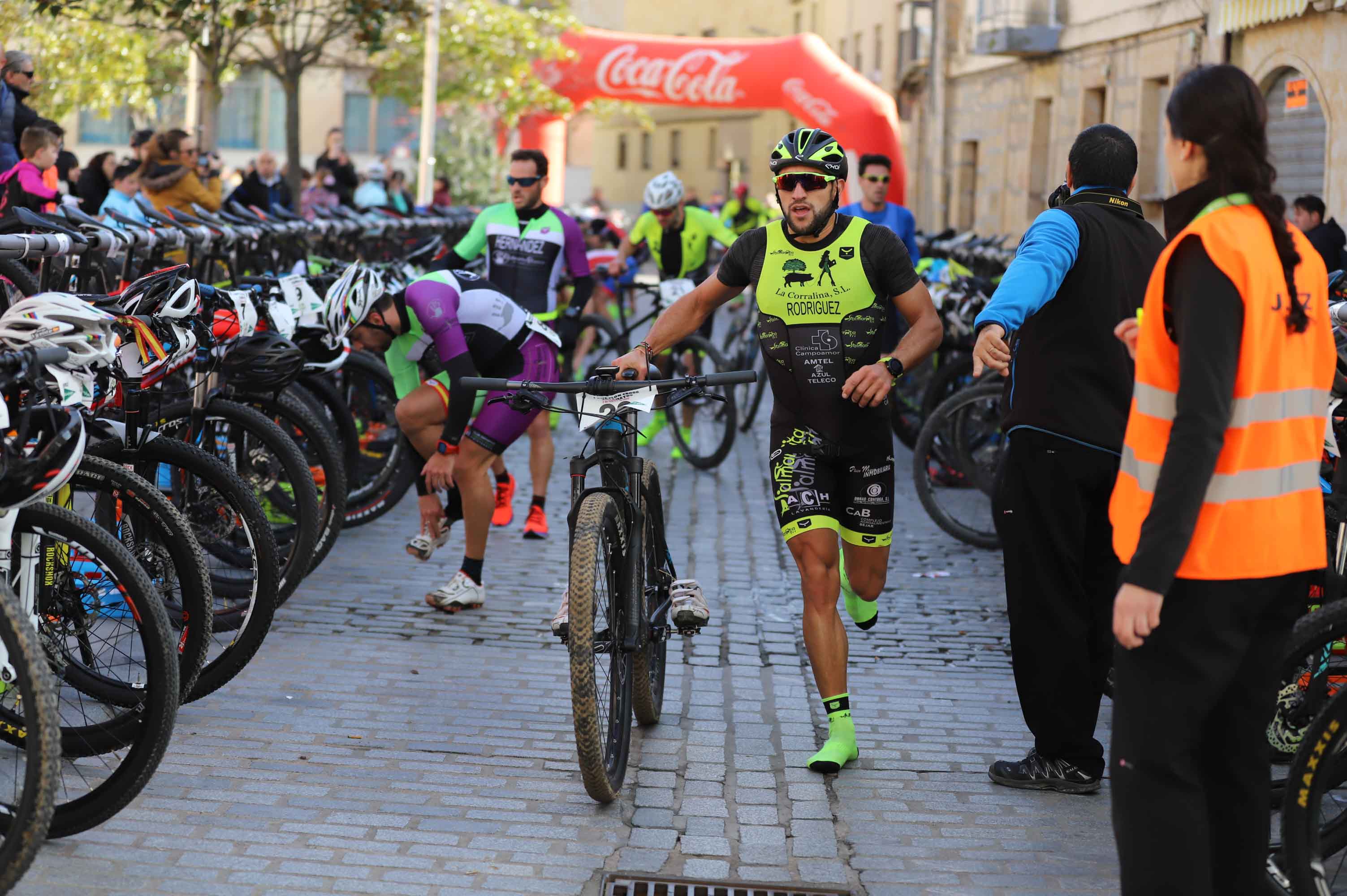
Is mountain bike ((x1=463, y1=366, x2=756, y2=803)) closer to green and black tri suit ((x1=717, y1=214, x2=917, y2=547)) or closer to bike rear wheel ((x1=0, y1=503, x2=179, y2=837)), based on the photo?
green and black tri suit ((x1=717, y1=214, x2=917, y2=547))

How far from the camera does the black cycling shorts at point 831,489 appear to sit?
18.9 feet

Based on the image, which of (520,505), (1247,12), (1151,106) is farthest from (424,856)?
(1151,106)

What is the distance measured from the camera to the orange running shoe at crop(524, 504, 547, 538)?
945 cm

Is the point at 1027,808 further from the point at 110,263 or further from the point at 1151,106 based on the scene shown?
the point at 1151,106

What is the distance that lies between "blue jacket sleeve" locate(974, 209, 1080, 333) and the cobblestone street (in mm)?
1466

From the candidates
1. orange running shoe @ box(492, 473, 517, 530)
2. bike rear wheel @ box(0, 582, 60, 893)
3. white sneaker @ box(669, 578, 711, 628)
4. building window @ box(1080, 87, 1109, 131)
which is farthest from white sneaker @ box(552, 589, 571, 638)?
building window @ box(1080, 87, 1109, 131)

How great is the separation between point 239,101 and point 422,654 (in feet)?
181

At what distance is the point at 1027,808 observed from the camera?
529 centimetres

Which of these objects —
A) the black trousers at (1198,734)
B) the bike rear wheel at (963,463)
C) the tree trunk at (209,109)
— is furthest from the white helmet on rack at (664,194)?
the black trousers at (1198,734)

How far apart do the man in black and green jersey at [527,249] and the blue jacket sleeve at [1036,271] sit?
5.03 metres

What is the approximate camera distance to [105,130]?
192 ft

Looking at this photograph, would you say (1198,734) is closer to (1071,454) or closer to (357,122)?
(1071,454)

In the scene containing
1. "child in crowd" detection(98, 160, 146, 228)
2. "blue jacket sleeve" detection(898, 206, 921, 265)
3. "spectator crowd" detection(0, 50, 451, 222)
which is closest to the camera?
"child in crowd" detection(98, 160, 146, 228)

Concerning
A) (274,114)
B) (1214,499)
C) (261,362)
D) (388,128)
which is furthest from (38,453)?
(388,128)
